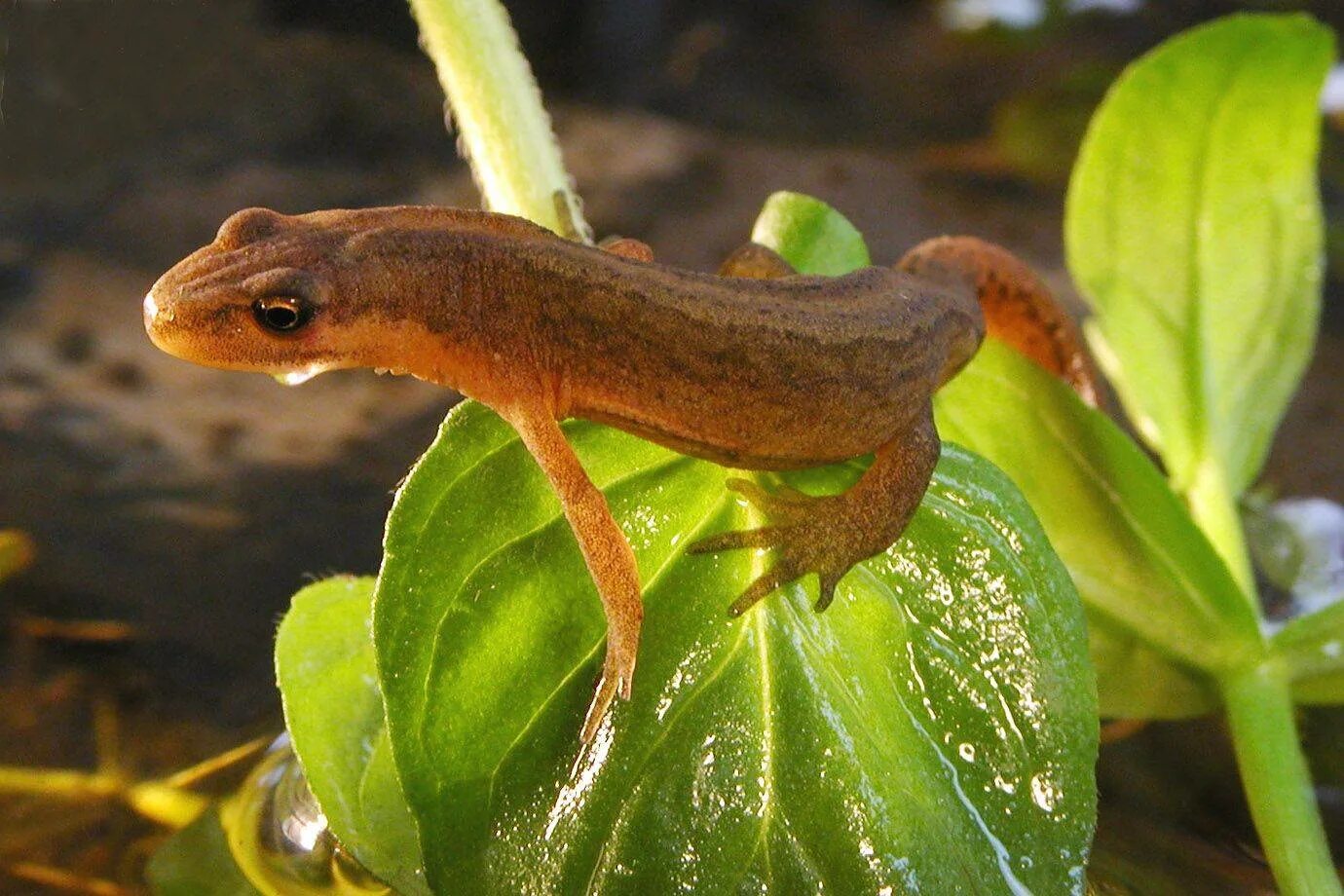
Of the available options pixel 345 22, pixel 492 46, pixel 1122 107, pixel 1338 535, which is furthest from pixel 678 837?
pixel 345 22

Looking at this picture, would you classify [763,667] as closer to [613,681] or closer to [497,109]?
[613,681]

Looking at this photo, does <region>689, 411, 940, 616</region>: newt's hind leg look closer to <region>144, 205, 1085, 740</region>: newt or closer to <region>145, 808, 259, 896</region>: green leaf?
<region>144, 205, 1085, 740</region>: newt

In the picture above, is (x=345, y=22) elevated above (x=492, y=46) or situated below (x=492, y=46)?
above

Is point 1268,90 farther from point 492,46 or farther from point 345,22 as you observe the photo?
point 345,22

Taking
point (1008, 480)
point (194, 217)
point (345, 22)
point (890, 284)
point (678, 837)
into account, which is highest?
point (345, 22)

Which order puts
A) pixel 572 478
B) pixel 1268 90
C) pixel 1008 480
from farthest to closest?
pixel 1268 90, pixel 1008 480, pixel 572 478

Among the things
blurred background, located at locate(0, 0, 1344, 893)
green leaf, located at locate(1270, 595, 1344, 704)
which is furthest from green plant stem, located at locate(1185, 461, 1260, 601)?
blurred background, located at locate(0, 0, 1344, 893)
